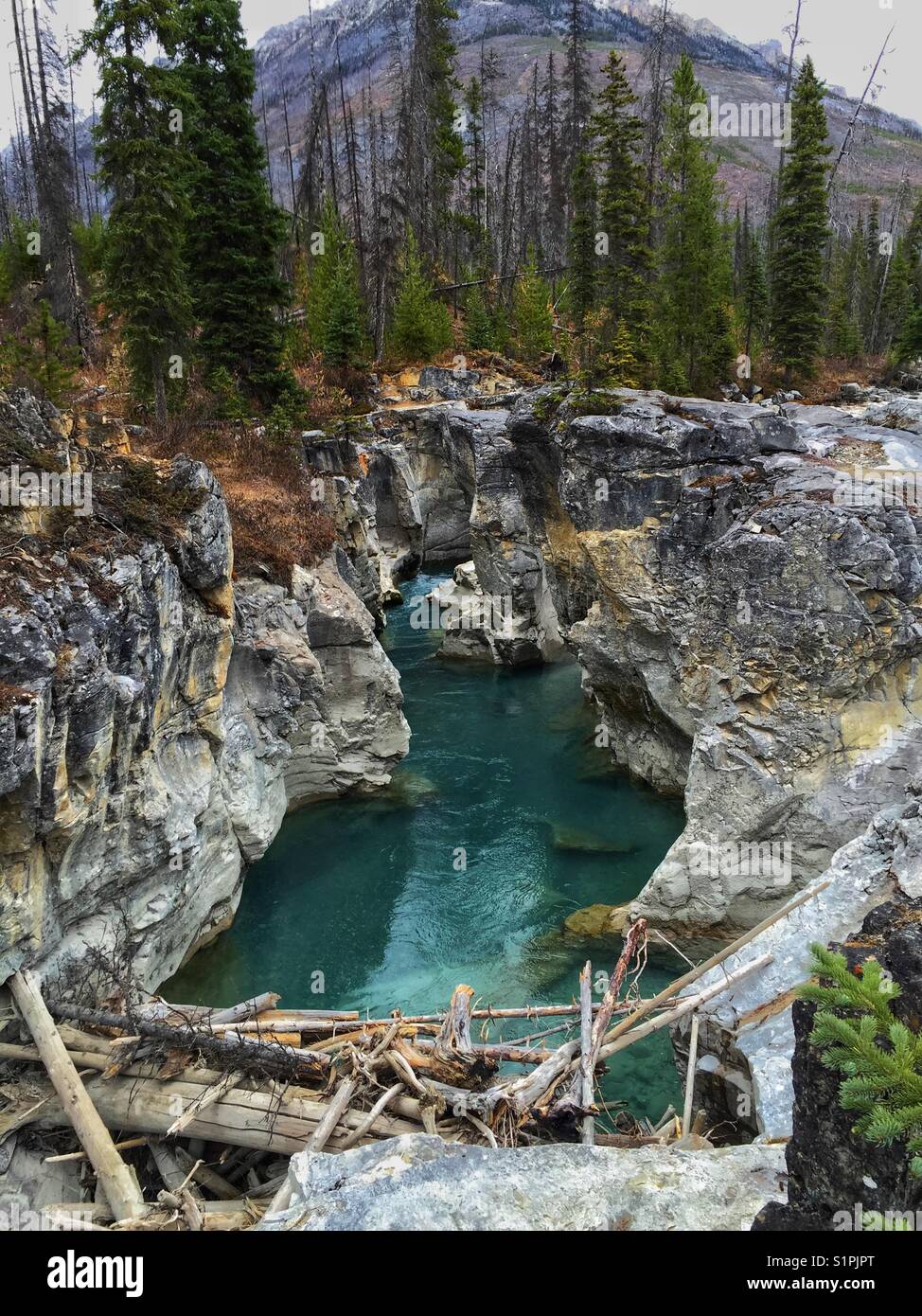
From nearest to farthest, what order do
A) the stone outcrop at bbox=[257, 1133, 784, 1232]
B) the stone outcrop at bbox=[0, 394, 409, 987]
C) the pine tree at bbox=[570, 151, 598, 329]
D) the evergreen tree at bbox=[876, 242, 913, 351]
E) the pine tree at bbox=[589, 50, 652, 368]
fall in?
1. the stone outcrop at bbox=[257, 1133, 784, 1232]
2. the stone outcrop at bbox=[0, 394, 409, 987]
3. the pine tree at bbox=[589, 50, 652, 368]
4. the pine tree at bbox=[570, 151, 598, 329]
5. the evergreen tree at bbox=[876, 242, 913, 351]

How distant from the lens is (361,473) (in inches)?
1256

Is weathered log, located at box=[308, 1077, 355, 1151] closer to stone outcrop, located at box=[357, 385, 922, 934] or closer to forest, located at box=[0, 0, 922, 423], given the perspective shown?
stone outcrop, located at box=[357, 385, 922, 934]

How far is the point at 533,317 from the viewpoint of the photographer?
41312 mm

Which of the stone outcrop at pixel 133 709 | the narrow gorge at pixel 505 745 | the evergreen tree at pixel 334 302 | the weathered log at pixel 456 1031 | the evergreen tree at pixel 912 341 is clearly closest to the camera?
the weathered log at pixel 456 1031

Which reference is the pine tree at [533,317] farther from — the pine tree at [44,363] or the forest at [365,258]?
the pine tree at [44,363]

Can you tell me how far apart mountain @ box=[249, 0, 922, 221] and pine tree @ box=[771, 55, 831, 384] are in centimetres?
9447

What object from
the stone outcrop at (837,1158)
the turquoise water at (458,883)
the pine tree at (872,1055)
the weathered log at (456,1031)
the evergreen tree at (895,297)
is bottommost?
the turquoise water at (458,883)

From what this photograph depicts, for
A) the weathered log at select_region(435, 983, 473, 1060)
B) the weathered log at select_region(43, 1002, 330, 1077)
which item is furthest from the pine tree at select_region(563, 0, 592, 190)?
the weathered log at select_region(43, 1002, 330, 1077)

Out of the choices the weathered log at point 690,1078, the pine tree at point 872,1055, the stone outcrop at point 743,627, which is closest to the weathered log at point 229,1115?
the weathered log at point 690,1078

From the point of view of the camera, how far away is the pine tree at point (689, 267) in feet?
99.4

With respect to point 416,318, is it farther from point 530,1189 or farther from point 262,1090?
point 530,1189

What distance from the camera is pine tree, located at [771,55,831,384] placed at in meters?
30.2

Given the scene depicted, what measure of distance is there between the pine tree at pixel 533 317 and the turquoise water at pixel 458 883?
24053 mm
